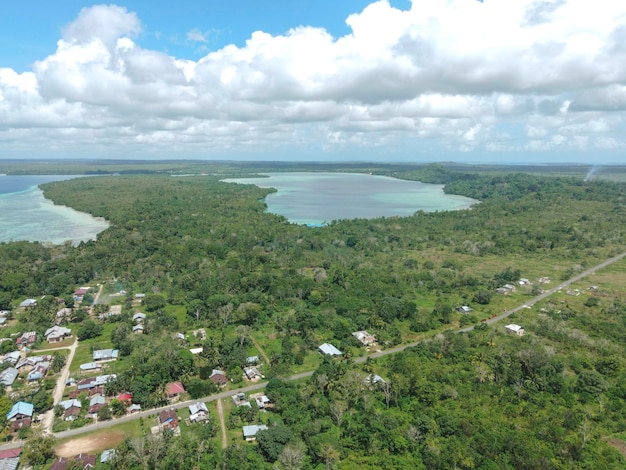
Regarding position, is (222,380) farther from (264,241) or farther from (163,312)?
(264,241)

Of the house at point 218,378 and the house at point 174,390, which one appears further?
the house at point 218,378

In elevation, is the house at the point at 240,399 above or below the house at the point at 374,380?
below

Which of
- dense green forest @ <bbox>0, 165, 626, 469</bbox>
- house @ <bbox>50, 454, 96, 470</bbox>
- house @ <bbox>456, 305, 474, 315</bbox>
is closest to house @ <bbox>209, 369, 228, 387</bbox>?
dense green forest @ <bbox>0, 165, 626, 469</bbox>

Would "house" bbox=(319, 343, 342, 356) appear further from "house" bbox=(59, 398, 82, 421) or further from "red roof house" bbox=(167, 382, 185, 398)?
"house" bbox=(59, 398, 82, 421)

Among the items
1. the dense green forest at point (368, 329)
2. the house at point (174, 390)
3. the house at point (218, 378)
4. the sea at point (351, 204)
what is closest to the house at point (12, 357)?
the dense green forest at point (368, 329)

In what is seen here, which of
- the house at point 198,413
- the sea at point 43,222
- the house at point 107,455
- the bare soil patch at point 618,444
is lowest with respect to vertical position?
the house at point 107,455

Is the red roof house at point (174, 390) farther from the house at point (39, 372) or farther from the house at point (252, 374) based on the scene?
the house at point (39, 372)
